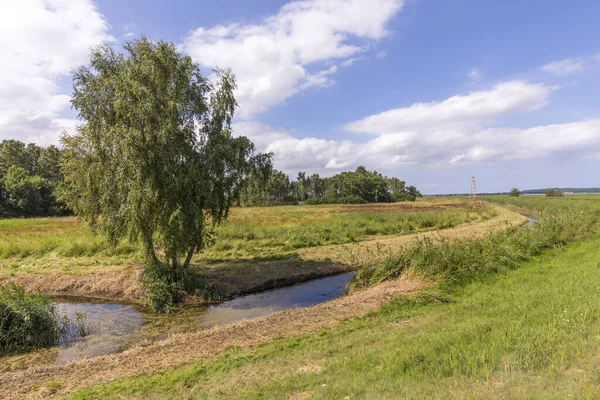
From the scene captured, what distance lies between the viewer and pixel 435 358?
5.70 metres

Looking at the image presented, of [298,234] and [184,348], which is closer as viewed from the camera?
[184,348]

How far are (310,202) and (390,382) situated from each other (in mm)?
113747

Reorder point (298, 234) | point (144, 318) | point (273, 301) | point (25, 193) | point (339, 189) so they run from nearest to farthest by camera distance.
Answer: point (144, 318) → point (273, 301) → point (298, 234) → point (25, 193) → point (339, 189)

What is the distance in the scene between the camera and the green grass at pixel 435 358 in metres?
4.51

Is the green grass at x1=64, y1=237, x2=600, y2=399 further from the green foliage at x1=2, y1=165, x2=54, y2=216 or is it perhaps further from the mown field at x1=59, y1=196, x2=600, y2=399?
the green foliage at x1=2, y1=165, x2=54, y2=216

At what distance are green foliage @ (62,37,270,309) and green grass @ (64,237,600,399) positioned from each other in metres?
8.06

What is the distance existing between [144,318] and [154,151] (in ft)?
22.2

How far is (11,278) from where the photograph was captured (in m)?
17.9

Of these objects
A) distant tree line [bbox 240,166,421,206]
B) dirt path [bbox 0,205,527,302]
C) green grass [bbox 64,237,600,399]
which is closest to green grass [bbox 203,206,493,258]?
dirt path [bbox 0,205,527,302]

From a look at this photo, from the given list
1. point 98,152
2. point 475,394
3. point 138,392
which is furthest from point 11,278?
point 475,394

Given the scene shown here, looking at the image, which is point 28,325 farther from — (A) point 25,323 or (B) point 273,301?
(B) point 273,301

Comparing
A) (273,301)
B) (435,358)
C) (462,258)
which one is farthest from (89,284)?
(462,258)

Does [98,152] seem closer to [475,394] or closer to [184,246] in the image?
[184,246]

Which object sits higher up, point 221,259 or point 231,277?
point 221,259
